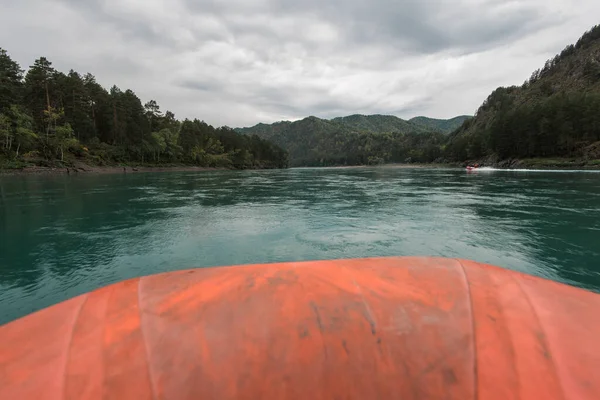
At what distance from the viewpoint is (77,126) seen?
209ft

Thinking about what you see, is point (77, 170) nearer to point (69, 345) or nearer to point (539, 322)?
point (69, 345)

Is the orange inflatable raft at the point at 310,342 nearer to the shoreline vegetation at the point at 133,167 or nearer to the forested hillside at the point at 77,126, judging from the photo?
the shoreline vegetation at the point at 133,167

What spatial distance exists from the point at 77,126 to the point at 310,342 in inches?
3111

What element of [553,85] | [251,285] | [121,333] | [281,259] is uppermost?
[553,85]

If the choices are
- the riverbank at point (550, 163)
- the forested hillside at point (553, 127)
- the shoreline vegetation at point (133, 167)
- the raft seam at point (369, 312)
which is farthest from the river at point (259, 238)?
the forested hillside at point (553, 127)

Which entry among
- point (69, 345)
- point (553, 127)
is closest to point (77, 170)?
point (69, 345)

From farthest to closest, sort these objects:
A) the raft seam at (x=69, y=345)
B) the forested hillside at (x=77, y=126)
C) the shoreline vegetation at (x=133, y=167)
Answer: the forested hillside at (x=77, y=126) → the shoreline vegetation at (x=133, y=167) → the raft seam at (x=69, y=345)

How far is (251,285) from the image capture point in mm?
2070

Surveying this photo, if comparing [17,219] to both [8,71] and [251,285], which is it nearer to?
[251,285]

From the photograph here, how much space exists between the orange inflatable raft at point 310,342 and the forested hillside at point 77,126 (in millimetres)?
59639

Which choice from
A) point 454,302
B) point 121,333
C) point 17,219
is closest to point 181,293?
point 121,333

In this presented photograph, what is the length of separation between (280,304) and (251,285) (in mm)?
265

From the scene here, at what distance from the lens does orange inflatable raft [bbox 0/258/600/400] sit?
5.19 feet

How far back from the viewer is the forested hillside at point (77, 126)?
50031 mm
